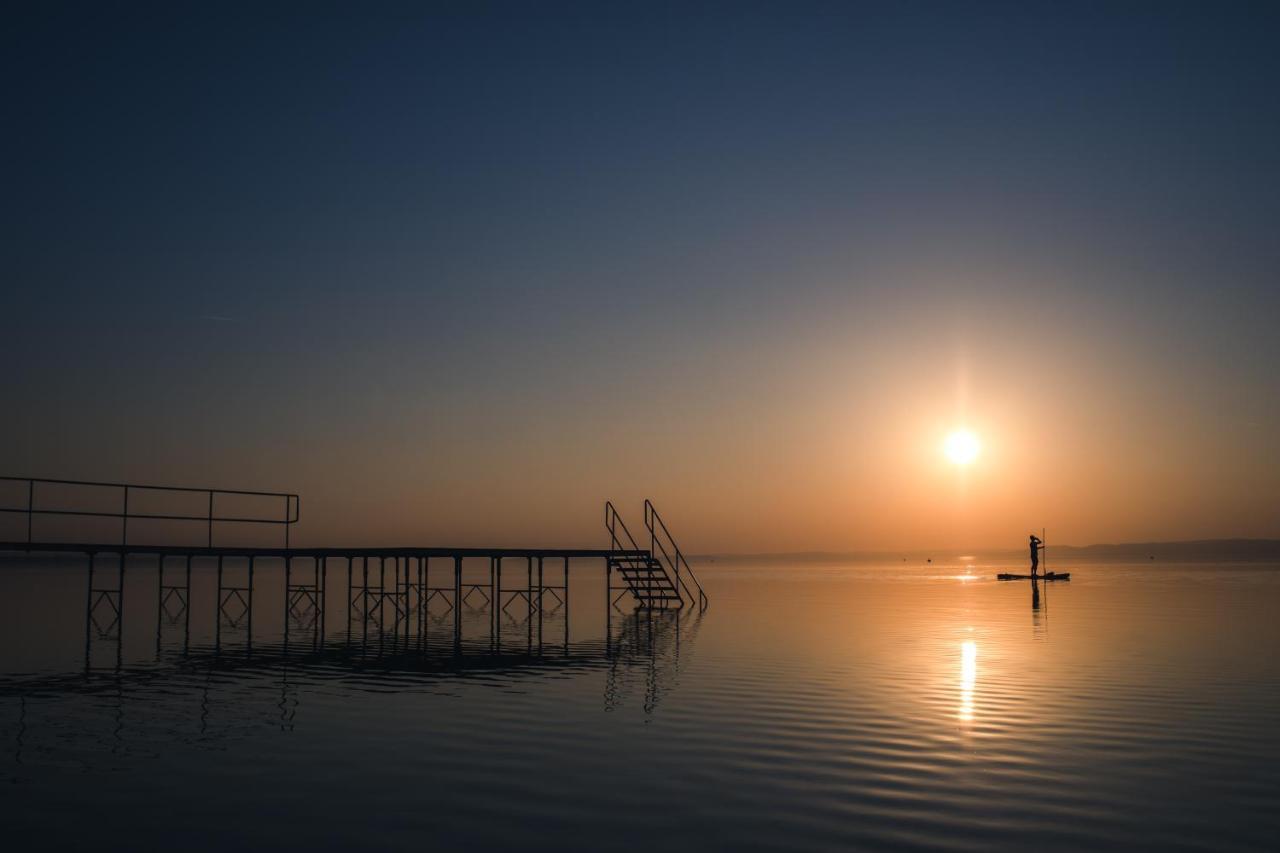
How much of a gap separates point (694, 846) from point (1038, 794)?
4100 mm

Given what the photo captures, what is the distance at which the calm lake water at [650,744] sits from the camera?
32.7ft

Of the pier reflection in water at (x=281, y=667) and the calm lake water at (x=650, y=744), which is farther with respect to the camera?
the pier reflection in water at (x=281, y=667)

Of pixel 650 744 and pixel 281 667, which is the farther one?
pixel 281 667

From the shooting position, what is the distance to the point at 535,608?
5334 cm

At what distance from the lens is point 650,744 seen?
14039 mm

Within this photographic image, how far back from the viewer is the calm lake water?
9961mm

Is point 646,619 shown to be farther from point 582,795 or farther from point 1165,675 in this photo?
point 582,795

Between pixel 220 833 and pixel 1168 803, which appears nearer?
pixel 220 833

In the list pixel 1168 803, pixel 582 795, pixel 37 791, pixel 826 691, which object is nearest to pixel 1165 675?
pixel 826 691

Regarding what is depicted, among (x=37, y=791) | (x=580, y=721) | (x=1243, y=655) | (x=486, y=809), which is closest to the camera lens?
(x=486, y=809)

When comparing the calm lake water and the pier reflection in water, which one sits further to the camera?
the pier reflection in water

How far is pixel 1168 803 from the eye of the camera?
35.2 feet

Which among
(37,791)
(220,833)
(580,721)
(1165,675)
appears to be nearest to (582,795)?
(220,833)

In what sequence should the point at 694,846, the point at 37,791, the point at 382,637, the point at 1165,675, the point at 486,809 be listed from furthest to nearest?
the point at 382,637 → the point at 1165,675 → the point at 37,791 → the point at 486,809 → the point at 694,846
